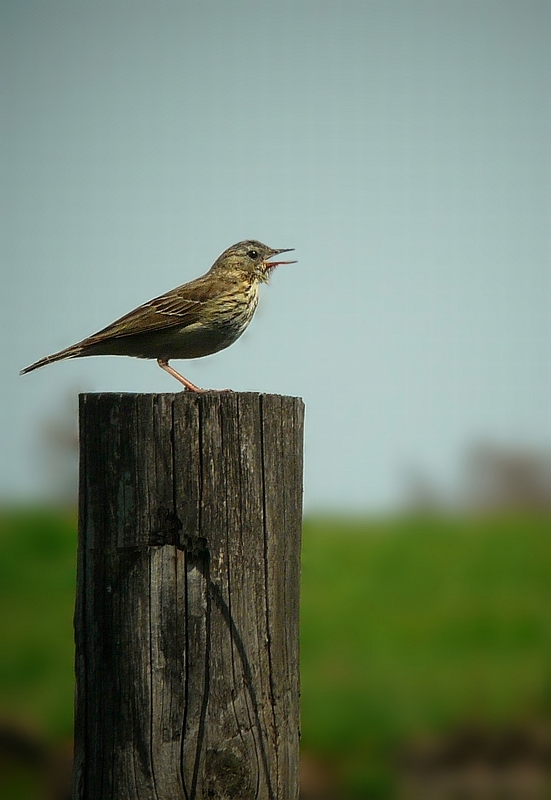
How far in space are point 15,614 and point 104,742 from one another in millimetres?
7706

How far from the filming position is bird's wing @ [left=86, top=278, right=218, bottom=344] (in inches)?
218

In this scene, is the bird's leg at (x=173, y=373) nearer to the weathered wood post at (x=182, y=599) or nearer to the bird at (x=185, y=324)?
the bird at (x=185, y=324)

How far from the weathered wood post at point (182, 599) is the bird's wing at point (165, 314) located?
8.94ft

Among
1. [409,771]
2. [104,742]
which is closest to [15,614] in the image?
[409,771]

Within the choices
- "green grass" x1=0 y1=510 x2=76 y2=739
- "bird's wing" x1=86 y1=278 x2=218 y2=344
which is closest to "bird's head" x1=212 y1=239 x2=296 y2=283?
"bird's wing" x1=86 y1=278 x2=218 y2=344

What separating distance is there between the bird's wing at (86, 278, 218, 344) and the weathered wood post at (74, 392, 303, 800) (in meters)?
2.73

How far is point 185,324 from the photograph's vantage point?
5.80 metres

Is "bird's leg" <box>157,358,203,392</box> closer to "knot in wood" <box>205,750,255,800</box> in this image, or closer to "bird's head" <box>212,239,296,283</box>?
"bird's head" <box>212,239,296,283</box>

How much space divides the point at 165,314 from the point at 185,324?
159mm

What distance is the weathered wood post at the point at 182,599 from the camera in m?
2.77

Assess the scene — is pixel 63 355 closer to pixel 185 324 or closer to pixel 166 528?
pixel 185 324

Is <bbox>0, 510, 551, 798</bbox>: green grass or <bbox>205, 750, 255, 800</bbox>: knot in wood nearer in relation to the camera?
<bbox>205, 750, 255, 800</bbox>: knot in wood

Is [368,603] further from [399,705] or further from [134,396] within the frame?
[134,396]

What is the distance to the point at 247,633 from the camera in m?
2.82
